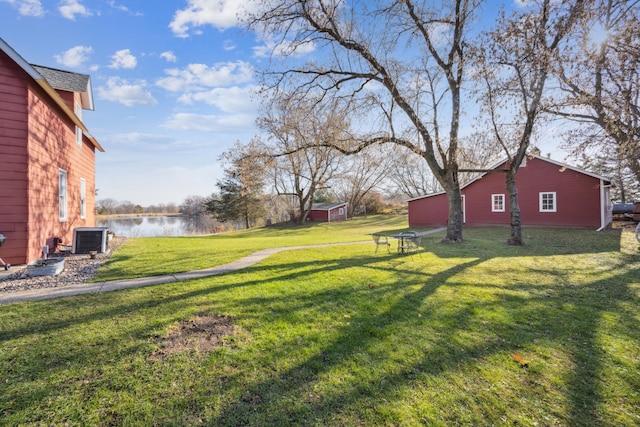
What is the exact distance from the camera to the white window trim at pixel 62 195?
29.6 feet

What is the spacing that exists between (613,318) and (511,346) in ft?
7.18

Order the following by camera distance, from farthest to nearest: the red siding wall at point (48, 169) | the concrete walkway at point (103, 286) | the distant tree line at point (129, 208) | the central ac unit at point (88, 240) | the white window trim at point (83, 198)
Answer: the distant tree line at point (129, 208) → the white window trim at point (83, 198) → the central ac unit at point (88, 240) → the red siding wall at point (48, 169) → the concrete walkway at point (103, 286)

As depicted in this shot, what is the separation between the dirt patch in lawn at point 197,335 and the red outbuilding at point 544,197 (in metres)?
17.5

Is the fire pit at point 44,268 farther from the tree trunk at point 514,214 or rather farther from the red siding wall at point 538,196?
the red siding wall at point 538,196

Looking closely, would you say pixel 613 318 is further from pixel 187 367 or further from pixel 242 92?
pixel 242 92

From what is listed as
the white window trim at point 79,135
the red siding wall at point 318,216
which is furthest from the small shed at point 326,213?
the white window trim at point 79,135

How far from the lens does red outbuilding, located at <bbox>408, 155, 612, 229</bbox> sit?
17.3 meters

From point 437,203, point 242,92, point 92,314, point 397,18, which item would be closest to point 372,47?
point 397,18

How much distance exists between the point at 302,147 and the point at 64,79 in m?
9.69

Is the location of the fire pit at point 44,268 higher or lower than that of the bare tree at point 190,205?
lower

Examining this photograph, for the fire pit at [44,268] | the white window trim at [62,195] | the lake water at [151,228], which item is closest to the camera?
the fire pit at [44,268]

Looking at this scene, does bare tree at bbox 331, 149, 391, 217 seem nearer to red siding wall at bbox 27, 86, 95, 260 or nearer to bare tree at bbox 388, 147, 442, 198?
bare tree at bbox 388, 147, 442, 198

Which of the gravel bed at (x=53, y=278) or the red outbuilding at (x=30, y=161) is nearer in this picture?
the gravel bed at (x=53, y=278)

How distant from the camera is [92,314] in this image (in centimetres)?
387
